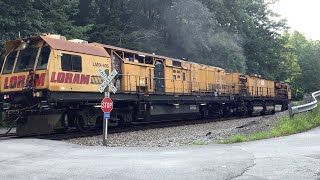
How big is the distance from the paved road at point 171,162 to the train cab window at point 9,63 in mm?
5285

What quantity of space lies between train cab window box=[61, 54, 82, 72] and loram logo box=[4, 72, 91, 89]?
0.80 ft

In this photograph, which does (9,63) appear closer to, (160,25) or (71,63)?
(71,63)

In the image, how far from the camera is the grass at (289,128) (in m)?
11.4

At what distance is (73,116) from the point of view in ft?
50.2

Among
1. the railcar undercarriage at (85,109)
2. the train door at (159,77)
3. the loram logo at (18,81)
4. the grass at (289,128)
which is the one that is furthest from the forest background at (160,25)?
the grass at (289,128)

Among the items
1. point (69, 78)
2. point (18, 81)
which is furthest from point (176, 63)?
point (18, 81)

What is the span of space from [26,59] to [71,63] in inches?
72.0

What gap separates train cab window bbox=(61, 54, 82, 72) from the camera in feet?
46.6

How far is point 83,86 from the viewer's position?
15.0 meters

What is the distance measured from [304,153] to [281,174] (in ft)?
7.36

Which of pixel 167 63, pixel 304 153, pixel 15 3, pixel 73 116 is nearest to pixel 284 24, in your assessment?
pixel 167 63

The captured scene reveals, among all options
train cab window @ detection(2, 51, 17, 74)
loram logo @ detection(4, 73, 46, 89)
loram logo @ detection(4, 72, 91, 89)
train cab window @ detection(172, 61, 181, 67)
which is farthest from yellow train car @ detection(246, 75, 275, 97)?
loram logo @ detection(4, 73, 46, 89)

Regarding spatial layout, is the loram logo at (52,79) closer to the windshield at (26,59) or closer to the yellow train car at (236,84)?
the windshield at (26,59)

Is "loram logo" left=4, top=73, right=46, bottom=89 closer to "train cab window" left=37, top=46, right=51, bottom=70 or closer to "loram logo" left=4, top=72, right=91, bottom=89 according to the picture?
"loram logo" left=4, top=72, right=91, bottom=89
